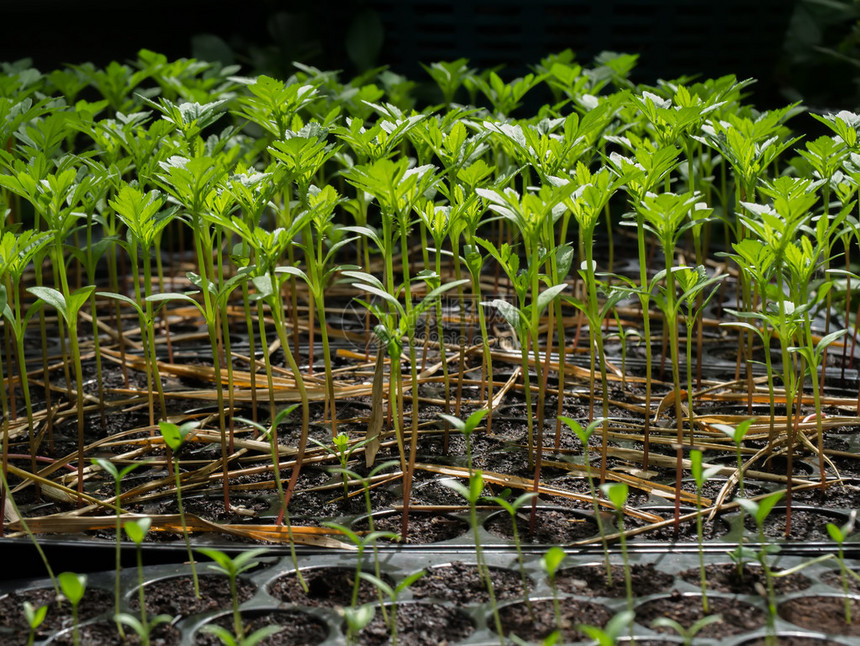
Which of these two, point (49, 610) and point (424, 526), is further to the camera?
point (424, 526)

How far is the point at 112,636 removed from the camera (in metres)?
0.83

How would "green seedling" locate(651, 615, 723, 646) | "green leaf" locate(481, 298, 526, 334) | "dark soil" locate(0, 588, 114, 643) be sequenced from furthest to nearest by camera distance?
"green leaf" locate(481, 298, 526, 334)
"dark soil" locate(0, 588, 114, 643)
"green seedling" locate(651, 615, 723, 646)

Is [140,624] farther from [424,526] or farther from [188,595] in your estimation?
[424,526]

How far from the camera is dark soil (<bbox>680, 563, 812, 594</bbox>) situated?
2.83ft

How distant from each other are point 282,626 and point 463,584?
17 centimetres

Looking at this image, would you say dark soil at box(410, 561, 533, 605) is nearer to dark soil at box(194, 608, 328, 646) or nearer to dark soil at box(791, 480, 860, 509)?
dark soil at box(194, 608, 328, 646)

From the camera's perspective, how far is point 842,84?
2686 millimetres

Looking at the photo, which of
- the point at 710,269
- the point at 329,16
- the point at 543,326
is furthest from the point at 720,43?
the point at 543,326

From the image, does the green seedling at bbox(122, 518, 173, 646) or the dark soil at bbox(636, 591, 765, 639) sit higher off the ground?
the green seedling at bbox(122, 518, 173, 646)

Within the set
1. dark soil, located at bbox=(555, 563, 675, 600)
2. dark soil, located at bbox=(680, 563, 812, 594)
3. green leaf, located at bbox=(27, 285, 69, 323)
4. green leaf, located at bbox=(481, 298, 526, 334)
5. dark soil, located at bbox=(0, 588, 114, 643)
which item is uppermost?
green leaf, located at bbox=(27, 285, 69, 323)

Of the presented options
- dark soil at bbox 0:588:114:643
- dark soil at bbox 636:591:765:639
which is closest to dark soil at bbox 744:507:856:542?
dark soil at bbox 636:591:765:639

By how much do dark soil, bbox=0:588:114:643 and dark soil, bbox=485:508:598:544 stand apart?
0.40 metres

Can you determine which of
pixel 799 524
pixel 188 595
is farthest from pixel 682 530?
pixel 188 595

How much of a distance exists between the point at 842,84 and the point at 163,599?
249 cm
